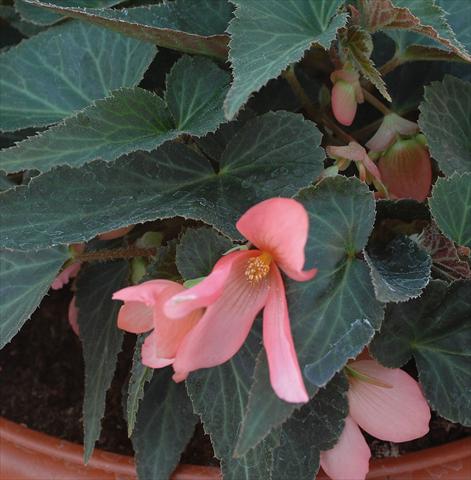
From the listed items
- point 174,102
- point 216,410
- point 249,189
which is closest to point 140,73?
point 174,102

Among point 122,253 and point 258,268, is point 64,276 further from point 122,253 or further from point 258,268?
point 258,268

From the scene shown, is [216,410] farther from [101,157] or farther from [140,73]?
[140,73]

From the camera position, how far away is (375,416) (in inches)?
24.4

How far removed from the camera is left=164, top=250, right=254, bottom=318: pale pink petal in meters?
0.44

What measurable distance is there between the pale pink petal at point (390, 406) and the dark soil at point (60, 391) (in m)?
0.13

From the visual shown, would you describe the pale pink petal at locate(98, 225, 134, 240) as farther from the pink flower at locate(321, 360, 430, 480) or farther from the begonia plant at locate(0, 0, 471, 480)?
the pink flower at locate(321, 360, 430, 480)

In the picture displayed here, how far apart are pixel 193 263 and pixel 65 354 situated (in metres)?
0.38

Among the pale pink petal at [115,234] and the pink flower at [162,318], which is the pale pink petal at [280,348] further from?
the pale pink petal at [115,234]

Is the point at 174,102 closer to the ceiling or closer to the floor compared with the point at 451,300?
closer to the ceiling

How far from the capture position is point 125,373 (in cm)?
87

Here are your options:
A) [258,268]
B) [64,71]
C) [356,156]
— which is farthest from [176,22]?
[258,268]

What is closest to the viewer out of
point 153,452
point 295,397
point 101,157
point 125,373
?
point 295,397

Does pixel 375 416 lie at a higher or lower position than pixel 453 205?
lower

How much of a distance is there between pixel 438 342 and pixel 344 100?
206mm
